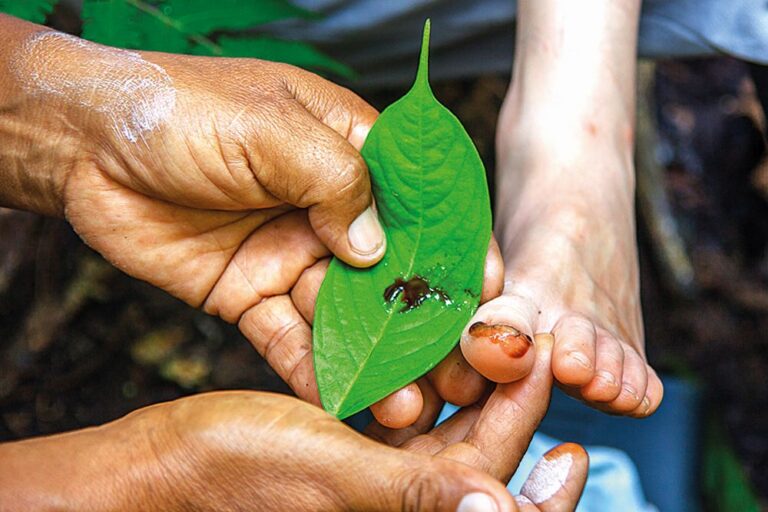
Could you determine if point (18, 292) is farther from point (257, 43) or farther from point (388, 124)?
point (388, 124)

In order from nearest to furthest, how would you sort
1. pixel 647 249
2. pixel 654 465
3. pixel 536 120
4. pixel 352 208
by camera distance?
pixel 352 208 → pixel 536 120 → pixel 654 465 → pixel 647 249

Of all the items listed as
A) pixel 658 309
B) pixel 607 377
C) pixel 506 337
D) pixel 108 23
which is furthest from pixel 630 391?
pixel 658 309

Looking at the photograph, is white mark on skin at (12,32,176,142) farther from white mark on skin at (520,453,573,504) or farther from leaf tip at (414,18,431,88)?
white mark on skin at (520,453,573,504)

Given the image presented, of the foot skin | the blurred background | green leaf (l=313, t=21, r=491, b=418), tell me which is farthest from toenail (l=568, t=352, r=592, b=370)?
the blurred background

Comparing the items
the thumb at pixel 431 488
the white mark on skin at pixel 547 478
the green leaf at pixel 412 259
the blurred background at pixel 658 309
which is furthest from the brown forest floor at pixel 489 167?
the thumb at pixel 431 488

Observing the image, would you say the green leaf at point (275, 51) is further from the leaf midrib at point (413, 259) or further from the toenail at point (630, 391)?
the toenail at point (630, 391)

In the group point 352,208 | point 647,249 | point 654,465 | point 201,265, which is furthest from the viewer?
point 647,249

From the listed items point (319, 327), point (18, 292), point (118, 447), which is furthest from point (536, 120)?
point (18, 292)
